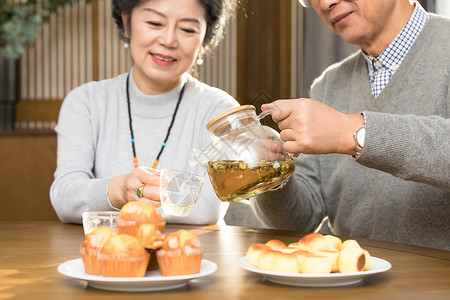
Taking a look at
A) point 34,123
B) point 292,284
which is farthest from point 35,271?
point 34,123

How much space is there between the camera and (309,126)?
0.99 metres

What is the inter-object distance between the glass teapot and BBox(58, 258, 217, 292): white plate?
0.20 metres

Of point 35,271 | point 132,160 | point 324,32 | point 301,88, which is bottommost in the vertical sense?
point 35,271

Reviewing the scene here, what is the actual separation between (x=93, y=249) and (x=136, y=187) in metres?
0.55

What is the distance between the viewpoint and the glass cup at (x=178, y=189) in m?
1.03

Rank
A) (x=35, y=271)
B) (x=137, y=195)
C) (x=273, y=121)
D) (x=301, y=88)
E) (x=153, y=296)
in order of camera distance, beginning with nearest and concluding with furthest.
Answer: (x=153, y=296) < (x=35, y=271) < (x=273, y=121) < (x=137, y=195) < (x=301, y=88)

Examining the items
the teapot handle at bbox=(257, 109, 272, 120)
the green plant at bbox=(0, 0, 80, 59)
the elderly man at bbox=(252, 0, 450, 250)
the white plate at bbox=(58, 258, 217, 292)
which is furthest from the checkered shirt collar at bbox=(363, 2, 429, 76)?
the green plant at bbox=(0, 0, 80, 59)

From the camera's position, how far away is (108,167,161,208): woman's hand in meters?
1.25

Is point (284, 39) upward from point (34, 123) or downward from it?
upward

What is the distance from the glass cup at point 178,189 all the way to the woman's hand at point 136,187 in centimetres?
19

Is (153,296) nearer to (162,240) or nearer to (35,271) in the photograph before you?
(162,240)

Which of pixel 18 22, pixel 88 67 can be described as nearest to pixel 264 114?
pixel 18 22

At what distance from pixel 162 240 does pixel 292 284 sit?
0.60ft

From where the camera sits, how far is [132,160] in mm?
1801
